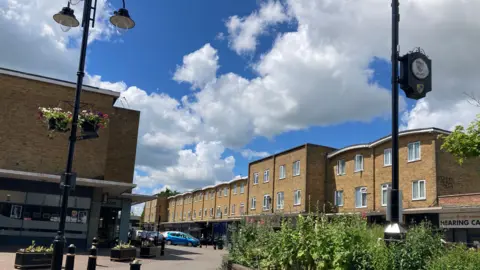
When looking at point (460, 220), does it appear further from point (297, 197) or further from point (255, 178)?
point (255, 178)

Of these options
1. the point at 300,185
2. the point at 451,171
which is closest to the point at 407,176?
the point at 451,171

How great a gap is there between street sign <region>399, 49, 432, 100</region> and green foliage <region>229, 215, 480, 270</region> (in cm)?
225

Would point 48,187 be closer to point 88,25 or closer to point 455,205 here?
point 88,25

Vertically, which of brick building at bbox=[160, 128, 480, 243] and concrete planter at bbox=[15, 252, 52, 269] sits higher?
brick building at bbox=[160, 128, 480, 243]

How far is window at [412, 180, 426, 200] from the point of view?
29194 millimetres

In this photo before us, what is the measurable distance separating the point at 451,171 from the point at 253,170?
25.5 m

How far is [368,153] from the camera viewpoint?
3478cm

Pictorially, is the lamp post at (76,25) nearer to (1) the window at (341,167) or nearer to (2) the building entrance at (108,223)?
(2) the building entrance at (108,223)

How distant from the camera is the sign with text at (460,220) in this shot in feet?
82.5

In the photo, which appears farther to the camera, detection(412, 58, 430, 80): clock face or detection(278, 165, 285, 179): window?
detection(278, 165, 285, 179): window

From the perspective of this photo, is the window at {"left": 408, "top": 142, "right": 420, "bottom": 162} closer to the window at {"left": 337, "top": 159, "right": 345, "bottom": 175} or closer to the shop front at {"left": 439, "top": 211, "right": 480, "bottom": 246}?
the shop front at {"left": 439, "top": 211, "right": 480, "bottom": 246}

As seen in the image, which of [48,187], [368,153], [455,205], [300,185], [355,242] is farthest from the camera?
[300,185]

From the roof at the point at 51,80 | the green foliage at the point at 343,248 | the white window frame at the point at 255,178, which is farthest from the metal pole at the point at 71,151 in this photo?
the white window frame at the point at 255,178

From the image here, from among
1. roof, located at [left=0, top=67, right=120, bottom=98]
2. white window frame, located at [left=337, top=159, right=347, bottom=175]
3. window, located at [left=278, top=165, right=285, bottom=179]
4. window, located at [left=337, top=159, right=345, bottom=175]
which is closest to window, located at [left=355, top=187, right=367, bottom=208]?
white window frame, located at [left=337, top=159, right=347, bottom=175]
